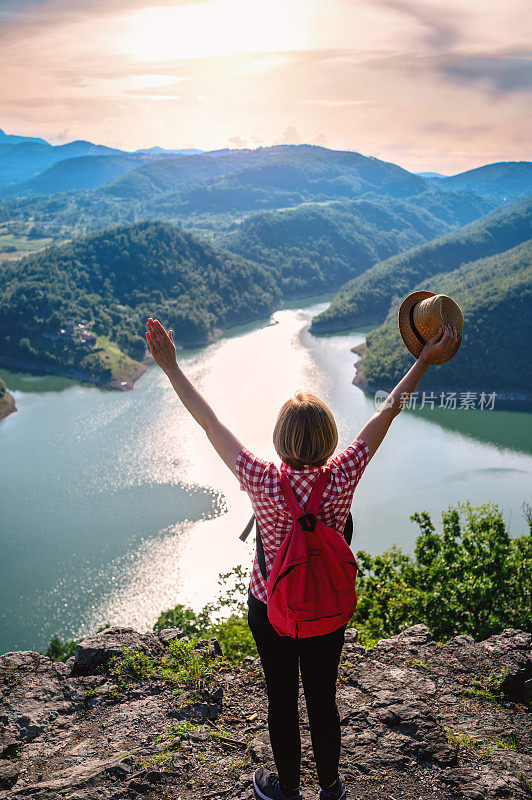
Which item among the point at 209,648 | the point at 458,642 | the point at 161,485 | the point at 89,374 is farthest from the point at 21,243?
the point at 458,642

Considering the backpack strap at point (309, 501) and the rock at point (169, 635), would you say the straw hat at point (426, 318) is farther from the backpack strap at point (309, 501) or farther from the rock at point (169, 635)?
the rock at point (169, 635)

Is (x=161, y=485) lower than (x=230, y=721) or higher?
higher

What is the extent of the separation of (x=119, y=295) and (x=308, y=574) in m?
83.9

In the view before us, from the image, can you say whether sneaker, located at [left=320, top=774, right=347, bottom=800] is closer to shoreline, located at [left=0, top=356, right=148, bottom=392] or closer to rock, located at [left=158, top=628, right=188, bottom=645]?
rock, located at [left=158, top=628, right=188, bottom=645]

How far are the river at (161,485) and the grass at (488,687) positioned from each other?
20.6m

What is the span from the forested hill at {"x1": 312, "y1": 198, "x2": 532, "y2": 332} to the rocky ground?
66.7 meters

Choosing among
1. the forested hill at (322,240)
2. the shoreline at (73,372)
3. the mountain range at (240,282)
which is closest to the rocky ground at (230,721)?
the mountain range at (240,282)

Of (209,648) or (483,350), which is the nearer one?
(209,648)

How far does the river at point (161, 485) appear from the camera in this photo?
24.6 metres

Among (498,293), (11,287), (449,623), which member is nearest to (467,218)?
(498,293)

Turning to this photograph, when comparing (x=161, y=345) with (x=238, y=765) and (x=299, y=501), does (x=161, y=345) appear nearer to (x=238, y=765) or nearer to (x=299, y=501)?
(x=299, y=501)

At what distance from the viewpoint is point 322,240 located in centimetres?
12225

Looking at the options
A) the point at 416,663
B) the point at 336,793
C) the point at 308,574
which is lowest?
the point at 336,793

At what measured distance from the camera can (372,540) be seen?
26.6m
